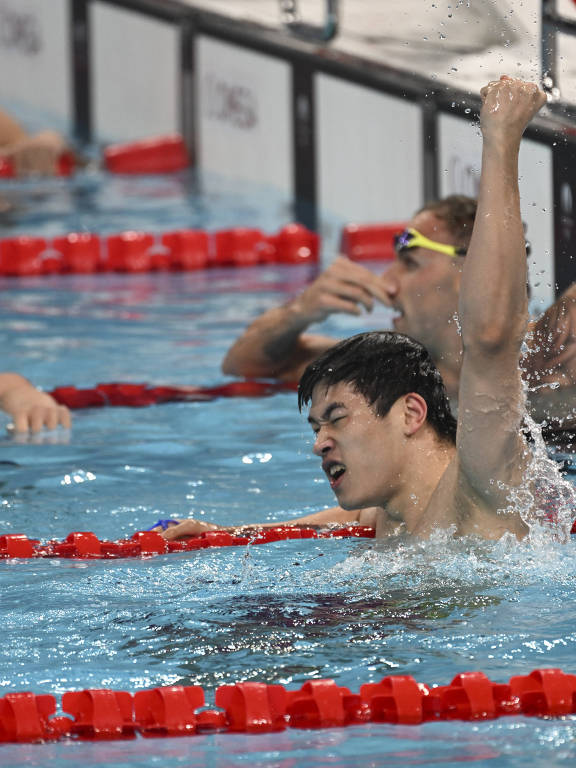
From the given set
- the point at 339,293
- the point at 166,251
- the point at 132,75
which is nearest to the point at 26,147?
the point at 132,75

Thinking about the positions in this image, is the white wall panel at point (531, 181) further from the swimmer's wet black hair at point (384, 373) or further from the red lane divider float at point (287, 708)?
the red lane divider float at point (287, 708)

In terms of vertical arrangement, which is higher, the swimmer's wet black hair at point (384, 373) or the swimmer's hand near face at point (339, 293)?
the swimmer's hand near face at point (339, 293)

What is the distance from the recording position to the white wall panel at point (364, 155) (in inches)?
294

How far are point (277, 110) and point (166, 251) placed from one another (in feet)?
4.95

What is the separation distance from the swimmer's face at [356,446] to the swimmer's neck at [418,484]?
3 cm

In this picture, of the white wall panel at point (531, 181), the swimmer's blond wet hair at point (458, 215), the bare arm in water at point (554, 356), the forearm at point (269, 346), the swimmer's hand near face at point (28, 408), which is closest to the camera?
the bare arm in water at point (554, 356)

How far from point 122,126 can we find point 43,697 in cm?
911

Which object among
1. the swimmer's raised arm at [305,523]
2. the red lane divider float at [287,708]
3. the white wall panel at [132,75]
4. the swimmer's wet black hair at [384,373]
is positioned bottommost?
the red lane divider float at [287,708]

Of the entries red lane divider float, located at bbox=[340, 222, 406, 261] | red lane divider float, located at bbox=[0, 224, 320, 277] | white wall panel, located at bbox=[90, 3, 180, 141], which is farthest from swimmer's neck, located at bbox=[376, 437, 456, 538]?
white wall panel, located at bbox=[90, 3, 180, 141]

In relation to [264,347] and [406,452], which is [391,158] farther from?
[406,452]

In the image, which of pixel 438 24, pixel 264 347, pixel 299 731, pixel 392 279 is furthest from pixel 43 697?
pixel 438 24

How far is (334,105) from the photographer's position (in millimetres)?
8109

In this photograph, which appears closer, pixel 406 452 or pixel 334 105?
pixel 406 452

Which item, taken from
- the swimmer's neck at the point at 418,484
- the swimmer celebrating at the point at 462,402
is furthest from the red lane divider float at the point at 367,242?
the swimmer's neck at the point at 418,484
